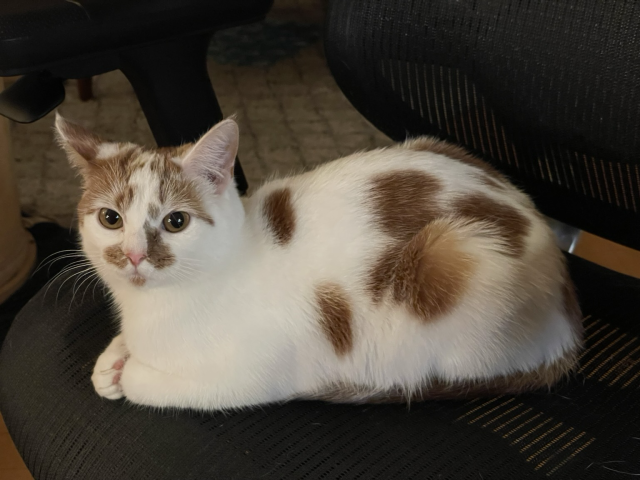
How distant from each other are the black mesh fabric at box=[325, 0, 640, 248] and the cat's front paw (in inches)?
21.1

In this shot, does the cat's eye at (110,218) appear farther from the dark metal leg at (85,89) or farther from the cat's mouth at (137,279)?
the dark metal leg at (85,89)

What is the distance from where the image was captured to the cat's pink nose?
70cm

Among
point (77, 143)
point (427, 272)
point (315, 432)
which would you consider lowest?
point (315, 432)

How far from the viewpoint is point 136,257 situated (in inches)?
27.5

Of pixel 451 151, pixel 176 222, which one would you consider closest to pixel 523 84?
pixel 451 151

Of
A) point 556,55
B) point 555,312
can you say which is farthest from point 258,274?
point 556,55

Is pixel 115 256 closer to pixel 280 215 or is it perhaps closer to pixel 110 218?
pixel 110 218

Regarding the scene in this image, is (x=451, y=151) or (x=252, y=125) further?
(x=252, y=125)

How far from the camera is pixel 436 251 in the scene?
2.45 feet

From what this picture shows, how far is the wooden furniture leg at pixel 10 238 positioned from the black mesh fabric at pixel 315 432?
0.77 meters

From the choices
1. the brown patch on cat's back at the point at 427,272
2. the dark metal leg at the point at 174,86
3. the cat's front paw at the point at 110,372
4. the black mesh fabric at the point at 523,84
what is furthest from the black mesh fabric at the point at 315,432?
the dark metal leg at the point at 174,86

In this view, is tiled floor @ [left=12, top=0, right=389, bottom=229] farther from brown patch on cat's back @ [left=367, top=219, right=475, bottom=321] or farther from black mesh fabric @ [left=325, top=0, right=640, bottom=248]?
brown patch on cat's back @ [left=367, top=219, right=475, bottom=321]

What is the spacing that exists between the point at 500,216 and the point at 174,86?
1.68 feet

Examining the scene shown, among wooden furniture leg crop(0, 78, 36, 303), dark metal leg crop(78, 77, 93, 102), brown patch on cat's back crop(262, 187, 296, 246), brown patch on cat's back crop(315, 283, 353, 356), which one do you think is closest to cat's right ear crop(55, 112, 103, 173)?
brown patch on cat's back crop(262, 187, 296, 246)
